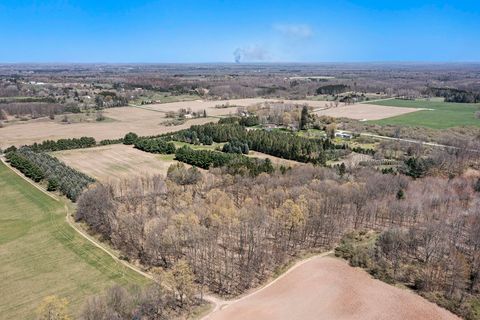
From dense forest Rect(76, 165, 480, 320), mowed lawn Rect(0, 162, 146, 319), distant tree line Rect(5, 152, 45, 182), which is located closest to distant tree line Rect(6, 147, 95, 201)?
distant tree line Rect(5, 152, 45, 182)

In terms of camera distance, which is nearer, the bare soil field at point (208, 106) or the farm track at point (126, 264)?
the farm track at point (126, 264)

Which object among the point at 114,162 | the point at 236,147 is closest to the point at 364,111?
the point at 236,147

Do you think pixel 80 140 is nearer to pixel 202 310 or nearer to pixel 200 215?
pixel 200 215

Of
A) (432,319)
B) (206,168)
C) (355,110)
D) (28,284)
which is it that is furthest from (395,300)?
(355,110)

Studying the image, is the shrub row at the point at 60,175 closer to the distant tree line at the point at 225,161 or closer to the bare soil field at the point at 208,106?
the distant tree line at the point at 225,161

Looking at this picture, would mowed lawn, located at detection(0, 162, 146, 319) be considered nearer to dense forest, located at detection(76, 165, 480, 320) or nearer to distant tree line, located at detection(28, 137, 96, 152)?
dense forest, located at detection(76, 165, 480, 320)

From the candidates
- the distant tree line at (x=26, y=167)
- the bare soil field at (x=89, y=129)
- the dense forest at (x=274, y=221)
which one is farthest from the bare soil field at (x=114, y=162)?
the bare soil field at (x=89, y=129)
